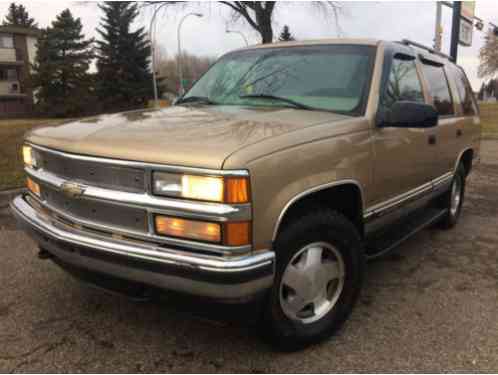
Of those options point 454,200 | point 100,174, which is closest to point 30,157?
point 100,174

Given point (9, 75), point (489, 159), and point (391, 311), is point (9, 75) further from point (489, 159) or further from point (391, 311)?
point (391, 311)

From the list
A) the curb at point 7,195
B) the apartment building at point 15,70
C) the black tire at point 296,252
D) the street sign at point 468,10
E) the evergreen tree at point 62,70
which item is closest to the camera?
the black tire at point 296,252

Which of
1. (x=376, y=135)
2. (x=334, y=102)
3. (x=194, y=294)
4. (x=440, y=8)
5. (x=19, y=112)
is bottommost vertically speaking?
(x=19, y=112)

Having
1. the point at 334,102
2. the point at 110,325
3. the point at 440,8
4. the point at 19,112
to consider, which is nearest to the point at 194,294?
the point at 110,325

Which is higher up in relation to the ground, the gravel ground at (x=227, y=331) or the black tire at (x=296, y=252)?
the black tire at (x=296, y=252)

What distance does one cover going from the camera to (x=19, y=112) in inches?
1813

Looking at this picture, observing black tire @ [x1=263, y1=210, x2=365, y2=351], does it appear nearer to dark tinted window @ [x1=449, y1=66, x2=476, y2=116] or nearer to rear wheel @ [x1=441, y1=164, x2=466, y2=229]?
rear wheel @ [x1=441, y1=164, x2=466, y2=229]

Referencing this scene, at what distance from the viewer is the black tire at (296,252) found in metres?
2.31

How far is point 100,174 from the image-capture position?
227cm

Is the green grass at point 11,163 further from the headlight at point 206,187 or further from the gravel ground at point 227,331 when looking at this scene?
the headlight at point 206,187

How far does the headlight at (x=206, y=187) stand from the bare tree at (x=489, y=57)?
6307 cm

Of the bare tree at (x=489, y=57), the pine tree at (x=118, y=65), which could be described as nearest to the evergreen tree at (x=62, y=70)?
the pine tree at (x=118, y=65)

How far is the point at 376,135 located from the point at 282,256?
115 cm

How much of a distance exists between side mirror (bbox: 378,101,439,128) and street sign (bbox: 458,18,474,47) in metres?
9.93
